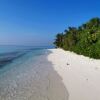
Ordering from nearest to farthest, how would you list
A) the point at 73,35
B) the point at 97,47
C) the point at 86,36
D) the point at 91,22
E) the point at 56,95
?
the point at 56,95 → the point at 97,47 → the point at 86,36 → the point at 91,22 → the point at 73,35

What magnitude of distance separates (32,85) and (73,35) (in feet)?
138

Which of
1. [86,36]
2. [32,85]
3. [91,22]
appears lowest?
[32,85]

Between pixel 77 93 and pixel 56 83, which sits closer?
pixel 77 93

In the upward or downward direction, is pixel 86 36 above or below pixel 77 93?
above

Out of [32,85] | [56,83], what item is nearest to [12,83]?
[32,85]

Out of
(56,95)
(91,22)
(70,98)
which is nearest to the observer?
(70,98)

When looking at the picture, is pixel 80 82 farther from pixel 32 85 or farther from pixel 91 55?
pixel 91 55

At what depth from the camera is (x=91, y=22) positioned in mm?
44031

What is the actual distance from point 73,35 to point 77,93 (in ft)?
144

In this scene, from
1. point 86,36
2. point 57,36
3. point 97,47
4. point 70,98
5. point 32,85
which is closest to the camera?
point 70,98

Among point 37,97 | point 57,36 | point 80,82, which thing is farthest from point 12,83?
point 57,36

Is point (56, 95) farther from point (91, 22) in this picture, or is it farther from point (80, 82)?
point (91, 22)

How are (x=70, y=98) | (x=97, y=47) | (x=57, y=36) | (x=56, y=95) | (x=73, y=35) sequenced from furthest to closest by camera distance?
(x=57, y=36) → (x=73, y=35) → (x=97, y=47) → (x=56, y=95) → (x=70, y=98)

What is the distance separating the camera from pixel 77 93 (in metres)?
9.60
